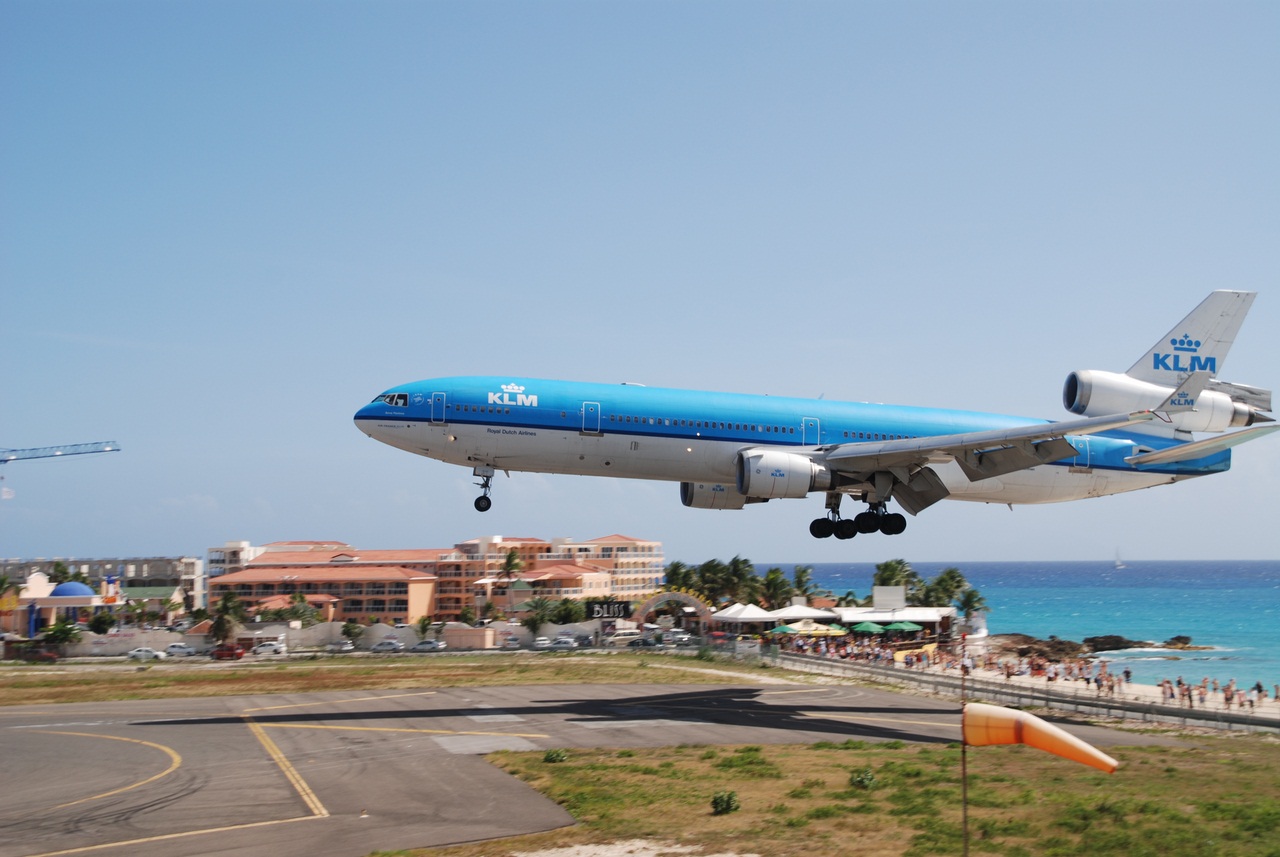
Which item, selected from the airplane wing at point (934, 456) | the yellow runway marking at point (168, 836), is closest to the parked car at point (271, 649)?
the airplane wing at point (934, 456)

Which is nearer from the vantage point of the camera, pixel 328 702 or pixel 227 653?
pixel 328 702

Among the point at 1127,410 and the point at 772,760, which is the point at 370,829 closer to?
the point at 772,760

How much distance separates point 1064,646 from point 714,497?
104 meters

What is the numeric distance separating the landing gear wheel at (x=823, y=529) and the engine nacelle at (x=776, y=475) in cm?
457

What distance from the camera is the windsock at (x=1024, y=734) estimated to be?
Result: 1316cm

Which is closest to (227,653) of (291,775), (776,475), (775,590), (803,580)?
(775,590)

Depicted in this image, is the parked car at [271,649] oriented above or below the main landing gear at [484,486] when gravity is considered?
below

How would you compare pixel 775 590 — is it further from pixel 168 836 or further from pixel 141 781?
pixel 168 836

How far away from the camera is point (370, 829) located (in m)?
23.3

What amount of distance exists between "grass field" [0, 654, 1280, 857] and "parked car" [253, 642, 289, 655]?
62689 millimetres

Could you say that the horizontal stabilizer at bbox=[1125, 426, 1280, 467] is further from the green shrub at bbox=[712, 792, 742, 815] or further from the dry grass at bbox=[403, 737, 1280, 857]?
the green shrub at bbox=[712, 792, 742, 815]

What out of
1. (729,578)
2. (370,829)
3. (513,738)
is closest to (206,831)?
(370,829)

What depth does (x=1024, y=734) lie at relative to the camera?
1383 centimetres

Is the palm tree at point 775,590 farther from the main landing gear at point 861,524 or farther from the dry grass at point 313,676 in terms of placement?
the main landing gear at point 861,524
